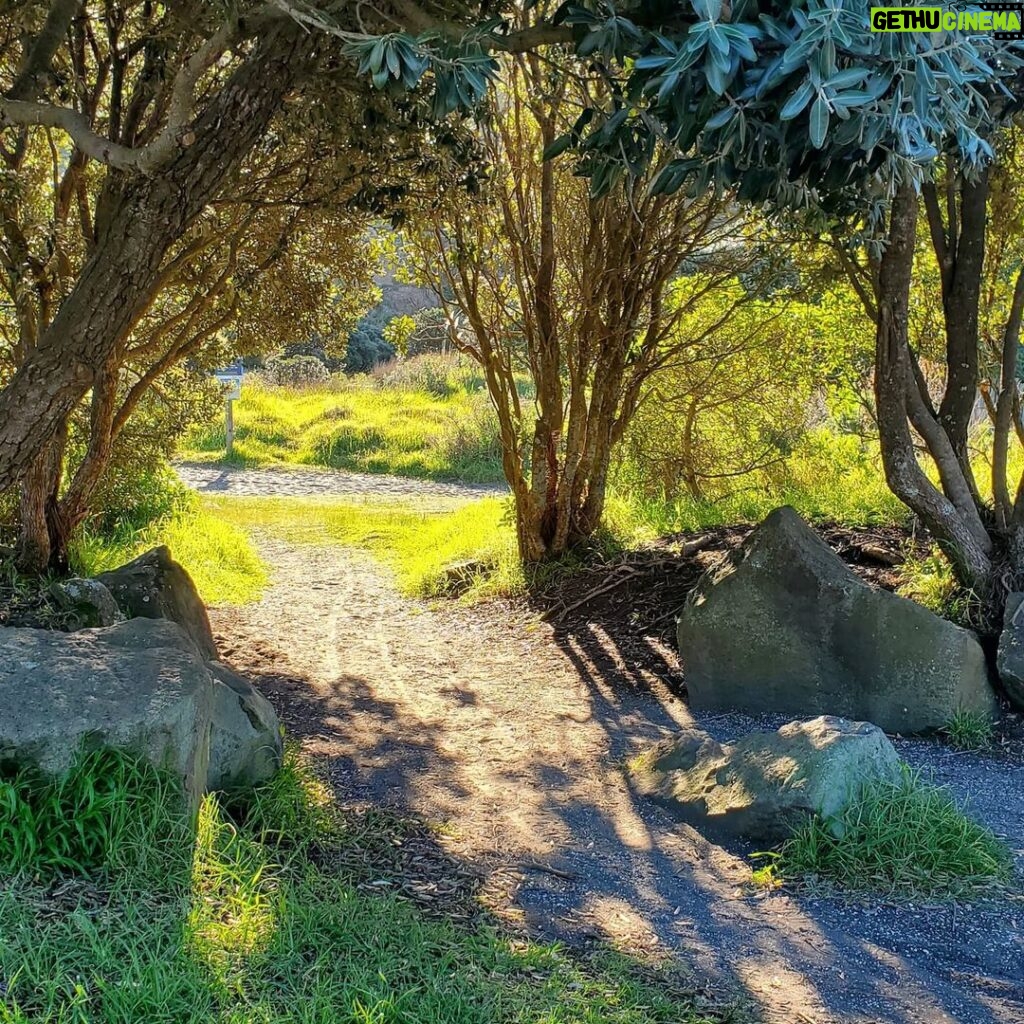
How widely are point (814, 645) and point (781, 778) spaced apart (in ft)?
5.77

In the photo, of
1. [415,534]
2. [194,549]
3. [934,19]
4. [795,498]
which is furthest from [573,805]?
[415,534]

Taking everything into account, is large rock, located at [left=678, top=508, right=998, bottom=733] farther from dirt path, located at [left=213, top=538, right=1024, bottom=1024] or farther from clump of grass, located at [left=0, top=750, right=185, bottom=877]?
clump of grass, located at [left=0, top=750, right=185, bottom=877]

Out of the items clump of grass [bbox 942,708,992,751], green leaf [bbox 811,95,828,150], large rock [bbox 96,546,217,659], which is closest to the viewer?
green leaf [bbox 811,95,828,150]

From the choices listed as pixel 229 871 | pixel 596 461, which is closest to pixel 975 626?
pixel 596 461

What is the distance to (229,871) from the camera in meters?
3.13

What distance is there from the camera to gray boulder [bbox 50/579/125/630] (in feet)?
19.1

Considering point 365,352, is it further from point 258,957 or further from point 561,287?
point 258,957

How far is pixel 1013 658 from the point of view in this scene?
17.4 ft

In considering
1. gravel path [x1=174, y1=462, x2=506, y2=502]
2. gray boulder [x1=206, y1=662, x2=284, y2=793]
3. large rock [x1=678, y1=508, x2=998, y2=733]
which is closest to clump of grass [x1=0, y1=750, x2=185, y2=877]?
gray boulder [x1=206, y1=662, x2=284, y2=793]

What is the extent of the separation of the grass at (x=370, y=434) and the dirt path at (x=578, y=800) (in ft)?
36.7

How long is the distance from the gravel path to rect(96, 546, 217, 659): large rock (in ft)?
33.2

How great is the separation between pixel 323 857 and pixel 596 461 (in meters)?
5.68

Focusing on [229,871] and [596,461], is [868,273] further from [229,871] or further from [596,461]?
[229,871]

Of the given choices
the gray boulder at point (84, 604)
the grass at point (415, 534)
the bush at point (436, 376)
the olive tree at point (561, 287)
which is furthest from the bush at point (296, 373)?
the gray boulder at point (84, 604)
